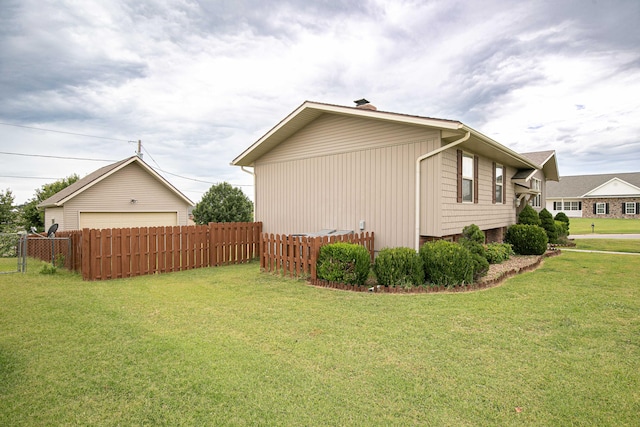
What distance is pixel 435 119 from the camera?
8.09 m

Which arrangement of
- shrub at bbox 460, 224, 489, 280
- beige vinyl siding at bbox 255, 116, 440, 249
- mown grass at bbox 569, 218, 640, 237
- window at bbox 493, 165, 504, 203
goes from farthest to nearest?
mown grass at bbox 569, 218, 640, 237 < window at bbox 493, 165, 504, 203 < beige vinyl siding at bbox 255, 116, 440, 249 < shrub at bbox 460, 224, 489, 280

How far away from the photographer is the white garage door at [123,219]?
16953mm

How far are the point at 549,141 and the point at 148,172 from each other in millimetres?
28619

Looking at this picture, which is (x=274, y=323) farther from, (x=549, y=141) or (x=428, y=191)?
(x=549, y=141)

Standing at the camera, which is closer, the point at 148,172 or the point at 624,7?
the point at 624,7

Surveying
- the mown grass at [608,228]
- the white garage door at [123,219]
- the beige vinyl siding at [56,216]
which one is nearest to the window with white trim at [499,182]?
the mown grass at [608,228]

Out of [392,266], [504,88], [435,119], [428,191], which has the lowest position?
[392,266]

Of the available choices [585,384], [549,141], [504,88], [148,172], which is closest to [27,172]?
[148,172]

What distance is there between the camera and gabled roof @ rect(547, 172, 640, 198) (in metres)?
41.6

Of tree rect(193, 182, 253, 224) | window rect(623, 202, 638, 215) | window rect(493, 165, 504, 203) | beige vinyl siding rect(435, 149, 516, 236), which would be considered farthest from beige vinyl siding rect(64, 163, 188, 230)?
window rect(623, 202, 638, 215)

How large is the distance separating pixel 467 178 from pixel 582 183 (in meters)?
45.2

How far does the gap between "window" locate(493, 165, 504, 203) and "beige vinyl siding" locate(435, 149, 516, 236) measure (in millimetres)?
298

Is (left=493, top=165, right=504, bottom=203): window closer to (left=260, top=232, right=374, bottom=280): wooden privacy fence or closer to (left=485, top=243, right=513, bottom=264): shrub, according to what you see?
(left=485, top=243, right=513, bottom=264): shrub

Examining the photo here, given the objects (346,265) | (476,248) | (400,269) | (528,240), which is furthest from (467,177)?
(346,265)
